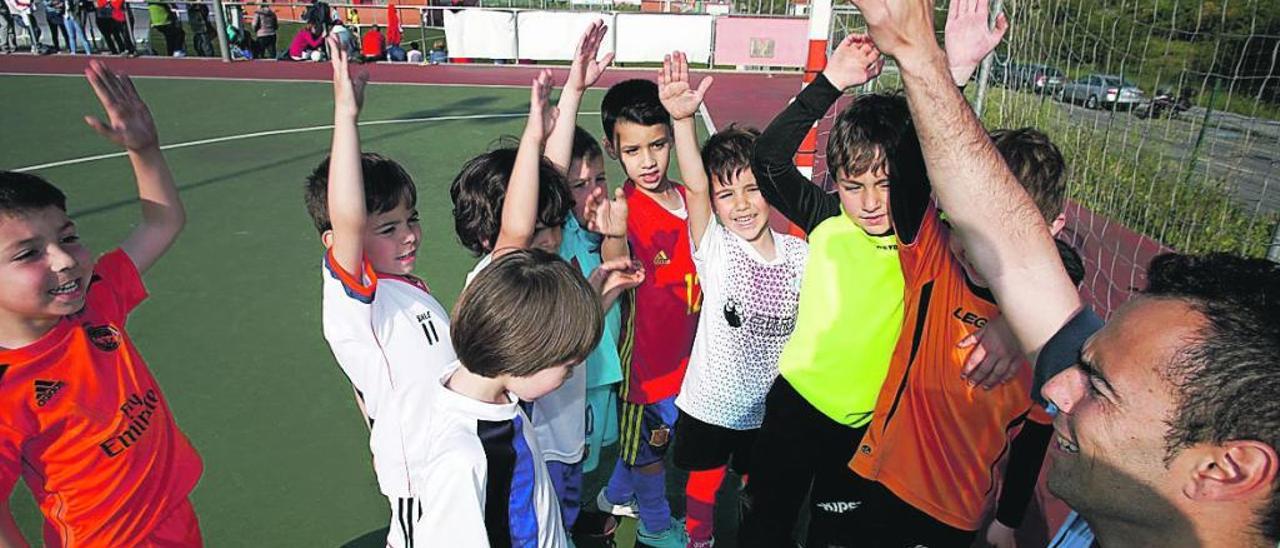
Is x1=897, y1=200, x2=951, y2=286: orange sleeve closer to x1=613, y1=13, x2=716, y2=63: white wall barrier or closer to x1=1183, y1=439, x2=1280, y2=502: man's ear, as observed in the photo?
x1=1183, y1=439, x2=1280, y2=502: man's ear

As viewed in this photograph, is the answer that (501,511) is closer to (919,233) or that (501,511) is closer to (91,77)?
(919,233)

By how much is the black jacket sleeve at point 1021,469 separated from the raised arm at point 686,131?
1123 mm

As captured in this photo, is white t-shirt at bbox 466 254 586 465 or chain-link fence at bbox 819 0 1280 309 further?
chain-link fence at bbox 819 0 1280 309

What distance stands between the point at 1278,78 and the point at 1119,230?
281 centimetres

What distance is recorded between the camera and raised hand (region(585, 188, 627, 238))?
2.47m

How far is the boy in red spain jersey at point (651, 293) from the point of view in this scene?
274cm

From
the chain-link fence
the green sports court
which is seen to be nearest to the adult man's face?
the green sports court

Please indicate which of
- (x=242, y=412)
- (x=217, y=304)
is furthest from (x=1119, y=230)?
(x=217, y=304)

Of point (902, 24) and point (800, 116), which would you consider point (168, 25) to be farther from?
point (902, 24)

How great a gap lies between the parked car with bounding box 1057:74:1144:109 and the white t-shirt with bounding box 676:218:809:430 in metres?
3.00

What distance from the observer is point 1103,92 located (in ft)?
14.8

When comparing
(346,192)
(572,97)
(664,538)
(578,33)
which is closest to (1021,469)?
(664,538)

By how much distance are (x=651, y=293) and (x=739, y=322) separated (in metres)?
0.38

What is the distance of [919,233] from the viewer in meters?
1.93
